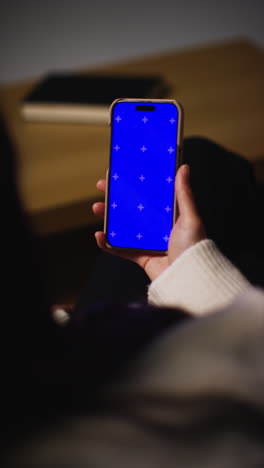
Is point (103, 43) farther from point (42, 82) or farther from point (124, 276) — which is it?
point (124, 276)

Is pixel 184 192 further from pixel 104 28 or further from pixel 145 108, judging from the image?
pixel 104 28

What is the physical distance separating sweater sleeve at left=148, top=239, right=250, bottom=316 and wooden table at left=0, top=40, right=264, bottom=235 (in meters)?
0.30

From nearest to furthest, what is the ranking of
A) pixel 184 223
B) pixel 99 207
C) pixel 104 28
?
pixel 184 223 < pixel 99 207 < pixel 104 28

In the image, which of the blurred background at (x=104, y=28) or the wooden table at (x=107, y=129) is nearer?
the wooden table at (x=107, y=129)

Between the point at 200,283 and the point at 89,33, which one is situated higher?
the point at 89,33

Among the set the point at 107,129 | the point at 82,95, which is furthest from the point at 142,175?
the point at 82,95

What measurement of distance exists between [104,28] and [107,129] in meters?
0.85

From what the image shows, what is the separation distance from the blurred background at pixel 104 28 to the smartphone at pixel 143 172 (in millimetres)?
1093

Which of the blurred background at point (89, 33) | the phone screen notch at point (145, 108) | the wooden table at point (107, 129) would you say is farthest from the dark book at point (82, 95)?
the blurred background at point (89, 33)

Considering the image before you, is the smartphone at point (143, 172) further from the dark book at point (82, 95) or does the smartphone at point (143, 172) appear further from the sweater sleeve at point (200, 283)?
the dark book at point (82, 95)

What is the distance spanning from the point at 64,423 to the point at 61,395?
0.05 feet

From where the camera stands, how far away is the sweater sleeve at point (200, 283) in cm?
45

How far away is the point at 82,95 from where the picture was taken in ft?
3.32

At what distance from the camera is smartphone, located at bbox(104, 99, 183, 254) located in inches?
24.9
